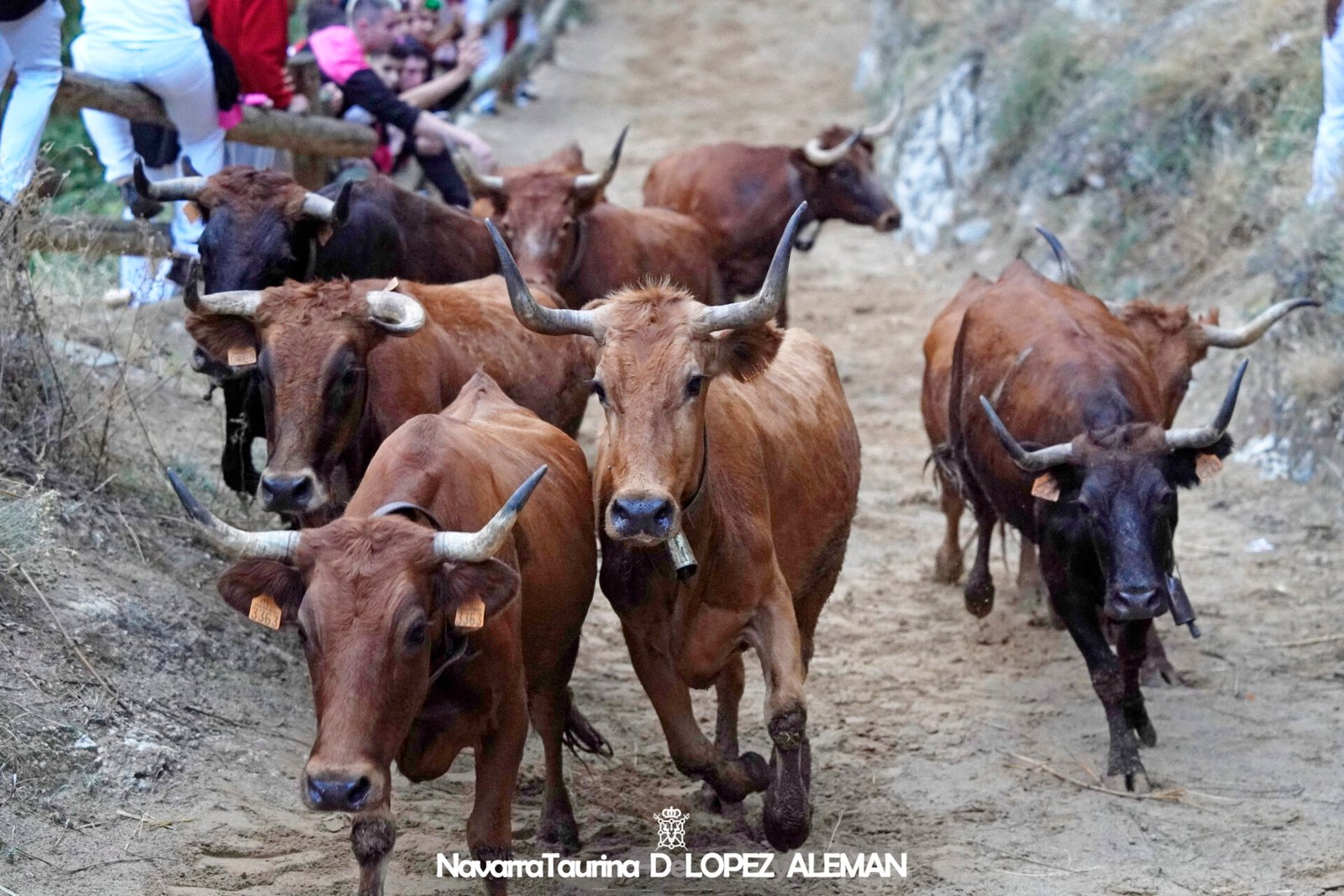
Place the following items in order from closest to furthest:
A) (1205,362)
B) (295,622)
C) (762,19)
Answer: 1. (295,622)
2. (1205,362)
3. (762,19)

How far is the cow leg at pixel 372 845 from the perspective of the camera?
4.78m

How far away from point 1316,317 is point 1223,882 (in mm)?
5570

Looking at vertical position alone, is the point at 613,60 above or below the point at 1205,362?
below

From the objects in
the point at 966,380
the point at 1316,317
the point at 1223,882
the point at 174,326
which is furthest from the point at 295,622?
the point at 1316,317

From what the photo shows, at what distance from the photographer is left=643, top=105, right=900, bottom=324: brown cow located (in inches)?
469

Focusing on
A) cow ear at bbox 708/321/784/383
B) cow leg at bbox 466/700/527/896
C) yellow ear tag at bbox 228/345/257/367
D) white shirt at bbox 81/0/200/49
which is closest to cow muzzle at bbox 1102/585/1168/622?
cow ear at bbox 708/321/784/383

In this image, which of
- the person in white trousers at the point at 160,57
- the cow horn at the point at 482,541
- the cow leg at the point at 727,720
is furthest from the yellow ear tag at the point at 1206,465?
the person in white trousers at the point at 160,57

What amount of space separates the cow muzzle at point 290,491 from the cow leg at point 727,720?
1.66 meters

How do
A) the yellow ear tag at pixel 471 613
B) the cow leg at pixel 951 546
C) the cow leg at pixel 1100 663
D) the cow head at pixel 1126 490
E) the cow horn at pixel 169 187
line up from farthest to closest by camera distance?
the cow leg at pixel 951 546, the cow horn at pixel 169 187, the cow leg at pixel 1100 663, the cow head at pixel 1126 490, the yellow ear tag at pixel 471 613

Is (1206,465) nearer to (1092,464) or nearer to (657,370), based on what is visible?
(1092,464)

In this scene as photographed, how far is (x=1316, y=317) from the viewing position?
10555 millimetres

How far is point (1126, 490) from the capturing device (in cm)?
665

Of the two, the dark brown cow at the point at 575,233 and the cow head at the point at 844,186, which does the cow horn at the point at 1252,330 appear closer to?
the dark brown cow at the point at 575,233

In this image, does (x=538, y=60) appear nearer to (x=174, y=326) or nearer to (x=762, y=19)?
(x=762, y=19)
